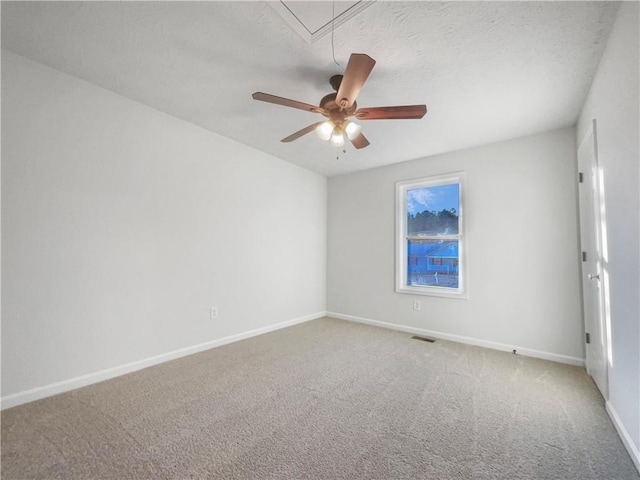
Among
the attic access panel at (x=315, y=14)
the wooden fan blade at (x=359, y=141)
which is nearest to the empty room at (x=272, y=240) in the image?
the attic access panel at (x=315, y=14)

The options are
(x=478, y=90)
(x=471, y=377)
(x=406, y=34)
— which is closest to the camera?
(x=406, y=34)

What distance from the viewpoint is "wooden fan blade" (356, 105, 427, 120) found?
74.2 inches

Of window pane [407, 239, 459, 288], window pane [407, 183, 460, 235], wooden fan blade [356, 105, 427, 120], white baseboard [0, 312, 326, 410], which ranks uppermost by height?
wooden fan blade [356, 105, 427, 120]

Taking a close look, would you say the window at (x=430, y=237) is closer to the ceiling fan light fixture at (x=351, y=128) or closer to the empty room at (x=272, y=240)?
the empty room at (x=272, y=240)

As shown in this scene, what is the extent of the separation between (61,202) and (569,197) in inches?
183

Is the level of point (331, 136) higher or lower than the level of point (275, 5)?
lower

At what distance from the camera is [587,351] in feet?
8.60

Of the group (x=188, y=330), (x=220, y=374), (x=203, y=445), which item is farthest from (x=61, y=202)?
(x=203, y=445)

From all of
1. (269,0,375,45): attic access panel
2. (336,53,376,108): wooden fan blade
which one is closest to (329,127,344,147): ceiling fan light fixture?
(336,53,376,108): wooden fan blade

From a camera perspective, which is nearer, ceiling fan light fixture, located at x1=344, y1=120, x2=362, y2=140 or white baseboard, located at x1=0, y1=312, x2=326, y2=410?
white baseboard, located at x1=0, y1=312, x2=326, y2=410

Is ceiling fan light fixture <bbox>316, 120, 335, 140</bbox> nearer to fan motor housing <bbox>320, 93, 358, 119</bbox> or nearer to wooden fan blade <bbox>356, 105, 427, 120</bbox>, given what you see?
fan motor housing <bbox>320, 93, 358, 119</bbox>

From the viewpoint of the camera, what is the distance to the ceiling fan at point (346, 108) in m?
1.62

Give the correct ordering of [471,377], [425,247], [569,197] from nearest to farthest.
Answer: [471,377]
[569,197]
[425,247]

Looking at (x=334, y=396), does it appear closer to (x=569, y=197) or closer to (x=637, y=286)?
(x=637, y=286)
